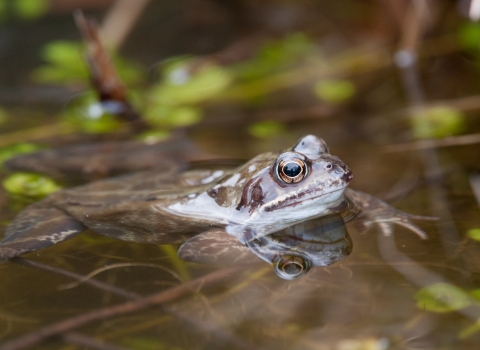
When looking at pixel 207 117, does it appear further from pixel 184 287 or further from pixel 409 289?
pixel 409 289

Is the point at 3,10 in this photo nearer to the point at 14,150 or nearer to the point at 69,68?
the point at 69,68

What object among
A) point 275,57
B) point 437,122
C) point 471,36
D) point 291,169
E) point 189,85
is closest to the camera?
point 291,169

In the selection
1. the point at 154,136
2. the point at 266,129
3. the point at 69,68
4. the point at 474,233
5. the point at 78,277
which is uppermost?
the point at 69,68

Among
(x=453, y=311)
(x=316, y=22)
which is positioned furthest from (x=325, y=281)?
(x=316, y=22)

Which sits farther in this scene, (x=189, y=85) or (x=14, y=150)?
(x=189, y=85)

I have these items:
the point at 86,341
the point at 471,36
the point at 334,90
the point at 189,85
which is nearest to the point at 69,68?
the point at 189,85

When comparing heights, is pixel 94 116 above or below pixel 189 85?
below

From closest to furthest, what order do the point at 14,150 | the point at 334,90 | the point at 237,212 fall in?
1. the point at 237,212
2. the point at 14,150
3. the point at 334,90

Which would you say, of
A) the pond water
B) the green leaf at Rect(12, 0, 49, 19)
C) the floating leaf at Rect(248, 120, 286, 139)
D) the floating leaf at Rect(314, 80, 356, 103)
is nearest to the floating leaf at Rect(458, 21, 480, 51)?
the pond water
